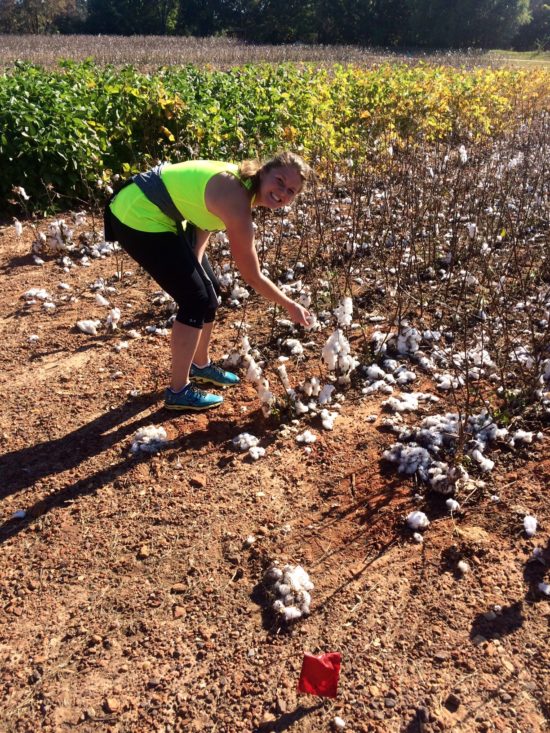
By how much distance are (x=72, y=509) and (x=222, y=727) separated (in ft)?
3.89

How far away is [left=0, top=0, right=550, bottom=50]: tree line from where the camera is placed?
36.8 m

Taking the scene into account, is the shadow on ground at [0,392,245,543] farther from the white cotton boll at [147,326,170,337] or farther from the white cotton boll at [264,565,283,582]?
the white cotton boll at [264,565,283,582]

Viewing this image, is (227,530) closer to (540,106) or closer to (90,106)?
(90,106)

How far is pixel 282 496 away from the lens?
272cm

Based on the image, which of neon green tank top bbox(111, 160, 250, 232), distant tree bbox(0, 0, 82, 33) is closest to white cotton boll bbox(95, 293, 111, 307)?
neon green tank top bbox(111, 160, 250, 232)

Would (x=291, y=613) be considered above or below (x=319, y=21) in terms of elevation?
below

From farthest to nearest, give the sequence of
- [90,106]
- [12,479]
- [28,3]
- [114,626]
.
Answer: [28,3]
[90,106]
[12,479]
[114,626]

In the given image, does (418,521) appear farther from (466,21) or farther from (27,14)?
(27,14)

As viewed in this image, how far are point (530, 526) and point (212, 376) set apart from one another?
70.9 inches

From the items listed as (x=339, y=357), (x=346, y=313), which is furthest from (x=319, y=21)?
(x=339, y=357)

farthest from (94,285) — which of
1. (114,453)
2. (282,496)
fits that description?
(282,496)

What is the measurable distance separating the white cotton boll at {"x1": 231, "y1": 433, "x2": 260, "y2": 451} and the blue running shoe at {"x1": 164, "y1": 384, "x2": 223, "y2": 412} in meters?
0.31

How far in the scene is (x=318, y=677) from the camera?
1843 mm

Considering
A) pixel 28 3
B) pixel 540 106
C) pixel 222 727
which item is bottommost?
pixel 222 727
